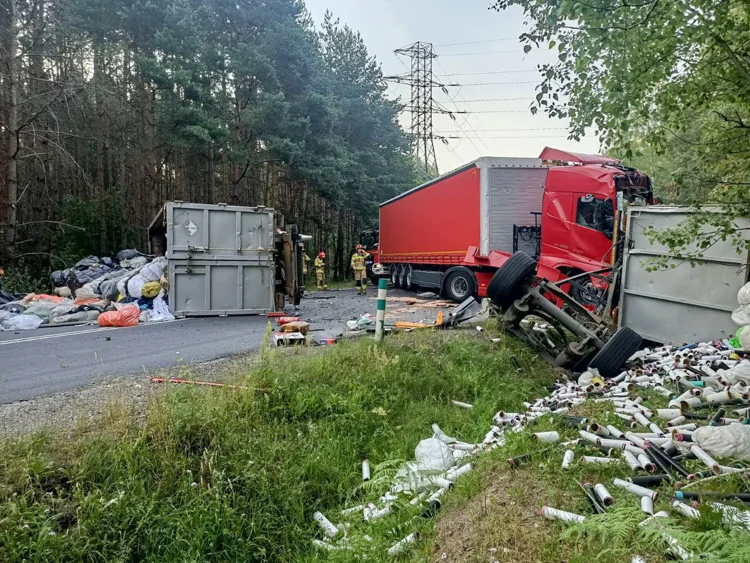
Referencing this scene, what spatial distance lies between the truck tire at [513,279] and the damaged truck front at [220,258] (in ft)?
19.4

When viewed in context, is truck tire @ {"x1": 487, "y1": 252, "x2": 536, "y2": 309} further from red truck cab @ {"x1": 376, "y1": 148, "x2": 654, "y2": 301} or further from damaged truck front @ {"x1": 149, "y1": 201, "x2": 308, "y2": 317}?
damaged truck front @ {"x1": 149, "y1": 201, "x2": 308, "y2": 317}

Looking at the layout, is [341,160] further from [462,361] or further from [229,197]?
[462,361]

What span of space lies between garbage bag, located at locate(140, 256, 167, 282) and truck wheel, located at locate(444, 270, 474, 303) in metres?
7.35

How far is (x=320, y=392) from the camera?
4.47 meters

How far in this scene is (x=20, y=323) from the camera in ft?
30.0

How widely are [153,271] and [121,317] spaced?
171 centimetres

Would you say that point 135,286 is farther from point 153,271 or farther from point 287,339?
point 287,339

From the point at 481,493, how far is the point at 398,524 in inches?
20.5

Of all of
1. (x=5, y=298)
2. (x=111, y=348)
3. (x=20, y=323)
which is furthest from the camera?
(x=5, y=298)

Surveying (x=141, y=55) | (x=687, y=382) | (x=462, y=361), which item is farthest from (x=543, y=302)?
(x=141, y=55)

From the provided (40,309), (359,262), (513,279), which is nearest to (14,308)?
(40,309)

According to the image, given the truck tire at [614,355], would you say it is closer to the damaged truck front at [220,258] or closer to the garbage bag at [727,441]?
the garbage bag at [727,441]

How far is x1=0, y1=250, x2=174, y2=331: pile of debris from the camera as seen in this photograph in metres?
9.28

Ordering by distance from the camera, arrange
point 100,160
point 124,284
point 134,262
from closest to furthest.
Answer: point 124,284, point 134,262, point 100,160
